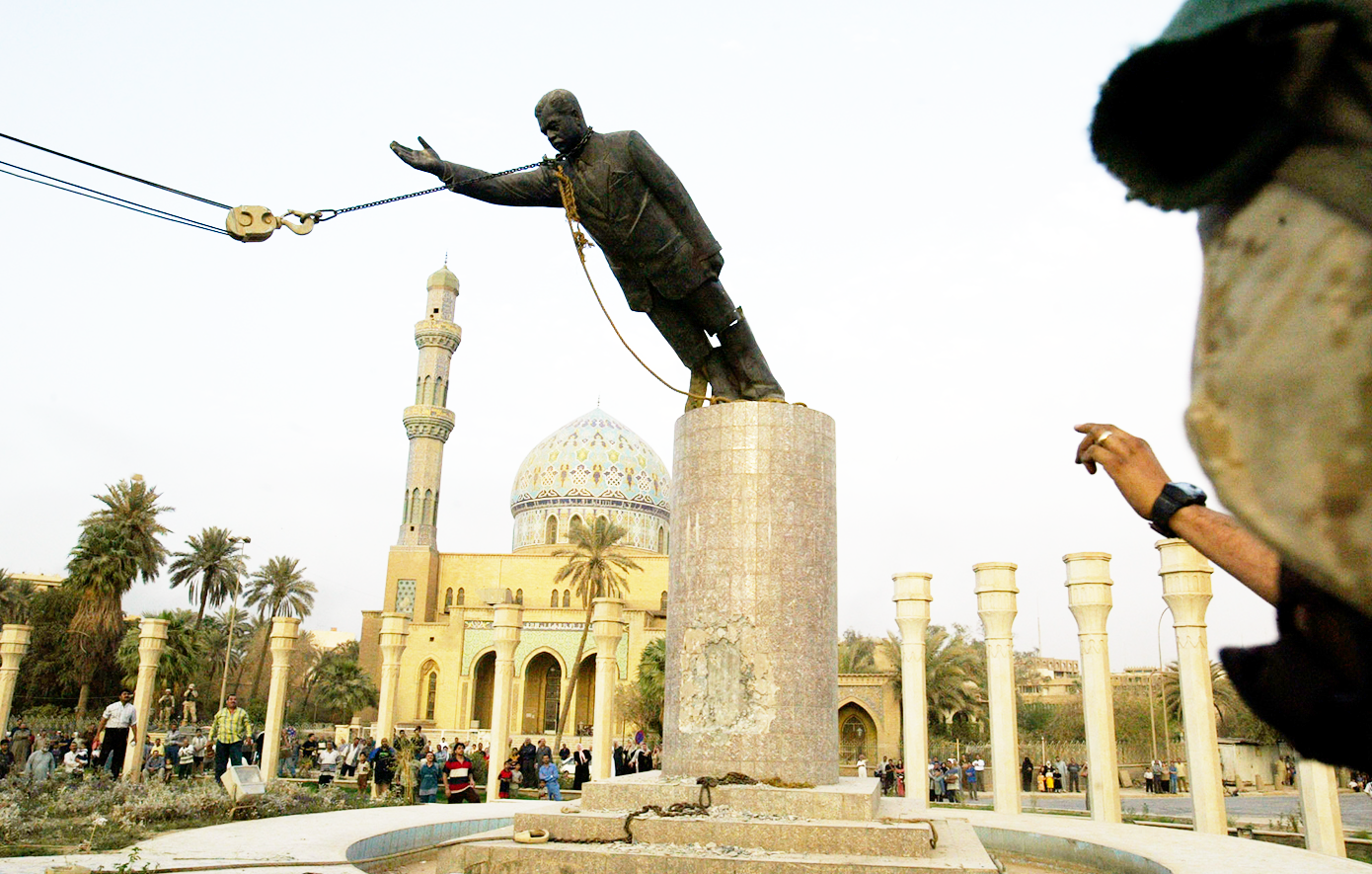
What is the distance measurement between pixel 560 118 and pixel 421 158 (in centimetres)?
96

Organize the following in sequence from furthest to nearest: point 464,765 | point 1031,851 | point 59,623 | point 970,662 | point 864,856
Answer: point 59,623
point 970,662
point 464,765
point 1031,851
point 864,856

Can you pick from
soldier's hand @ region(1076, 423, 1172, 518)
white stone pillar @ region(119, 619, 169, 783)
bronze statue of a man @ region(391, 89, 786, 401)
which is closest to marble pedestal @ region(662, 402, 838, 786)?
bronze statue of a man @ region(391, 89, 786, 401)

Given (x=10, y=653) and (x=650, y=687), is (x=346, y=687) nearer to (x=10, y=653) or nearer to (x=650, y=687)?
(x=650, y=687)

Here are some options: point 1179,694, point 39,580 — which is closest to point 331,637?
point 39,580

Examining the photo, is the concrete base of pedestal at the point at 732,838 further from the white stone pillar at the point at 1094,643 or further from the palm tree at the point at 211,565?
the palm tree at the point at 211,565

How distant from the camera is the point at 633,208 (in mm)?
6758

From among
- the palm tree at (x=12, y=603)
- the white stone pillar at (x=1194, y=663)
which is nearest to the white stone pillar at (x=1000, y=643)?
the white stone pillar at (x=1194, y=663)

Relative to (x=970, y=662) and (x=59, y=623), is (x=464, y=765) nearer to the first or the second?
(x=970, y=662)

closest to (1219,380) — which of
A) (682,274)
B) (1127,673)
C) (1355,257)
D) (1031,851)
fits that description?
(1355,257)

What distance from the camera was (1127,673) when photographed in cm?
4994

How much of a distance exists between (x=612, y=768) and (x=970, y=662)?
19.6 meters

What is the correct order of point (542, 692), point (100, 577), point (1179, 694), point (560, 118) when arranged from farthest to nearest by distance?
point (542, 692), point (100, 577), point (1179, 694), point (560, 118)

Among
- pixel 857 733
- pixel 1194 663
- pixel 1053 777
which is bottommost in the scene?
pixel 1053 777

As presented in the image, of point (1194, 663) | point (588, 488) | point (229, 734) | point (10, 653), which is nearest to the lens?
point (1194, 663)
